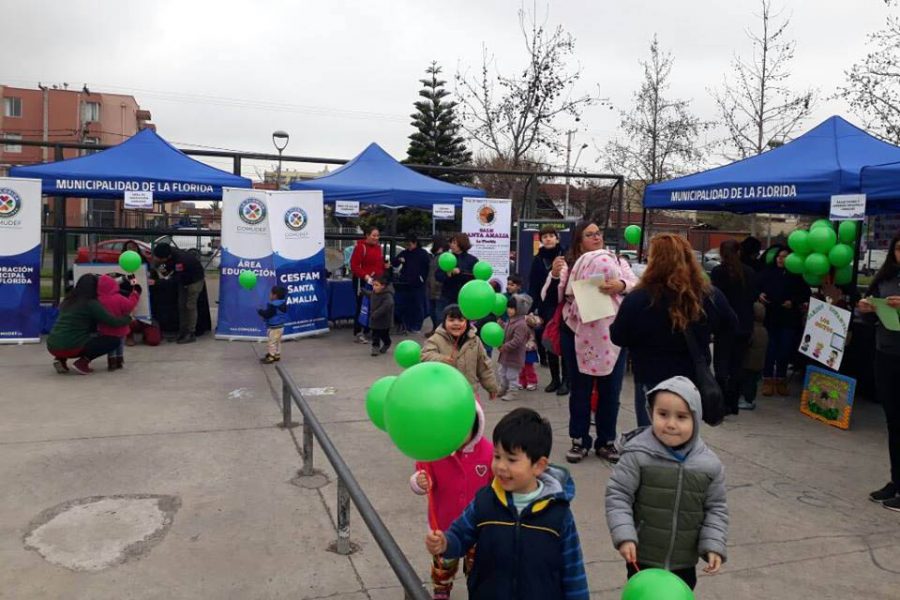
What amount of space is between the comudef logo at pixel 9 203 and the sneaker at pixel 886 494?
10.7m

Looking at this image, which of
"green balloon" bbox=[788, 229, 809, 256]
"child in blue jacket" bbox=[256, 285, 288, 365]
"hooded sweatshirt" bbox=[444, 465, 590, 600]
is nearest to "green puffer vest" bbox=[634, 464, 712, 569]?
"hooded sweatshirt" bbox=[444, 465, 590, 600]

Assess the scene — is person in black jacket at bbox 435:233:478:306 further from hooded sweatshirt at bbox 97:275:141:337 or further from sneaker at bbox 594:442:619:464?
hooded sweatshirt at bbox 97:275:141:337

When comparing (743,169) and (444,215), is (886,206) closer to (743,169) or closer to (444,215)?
(743,169)

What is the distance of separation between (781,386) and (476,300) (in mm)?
4954

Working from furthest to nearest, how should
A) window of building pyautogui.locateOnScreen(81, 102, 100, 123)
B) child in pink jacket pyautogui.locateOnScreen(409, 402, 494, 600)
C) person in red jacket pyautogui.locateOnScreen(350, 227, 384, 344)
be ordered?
window of building pyautogui.locateOnScreen(81, 102, 100, 123) < person in red jacket pyautogui.locateOnScreen(350, 227, 384, 344) < child in pink jacket pyautogui.locateOnScreen(409, 402, 494, 600)

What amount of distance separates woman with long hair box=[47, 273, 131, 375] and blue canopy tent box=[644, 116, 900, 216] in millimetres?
7066

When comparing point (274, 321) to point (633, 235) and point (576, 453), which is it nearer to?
point (576, 453)

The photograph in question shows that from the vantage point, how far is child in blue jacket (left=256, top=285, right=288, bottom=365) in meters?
8.91

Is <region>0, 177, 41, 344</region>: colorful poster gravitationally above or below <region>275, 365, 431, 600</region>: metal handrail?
above

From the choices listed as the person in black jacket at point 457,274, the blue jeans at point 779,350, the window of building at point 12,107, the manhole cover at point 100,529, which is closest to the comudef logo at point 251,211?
the person in black jacket at point 457,274

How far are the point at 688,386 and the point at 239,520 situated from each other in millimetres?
2926

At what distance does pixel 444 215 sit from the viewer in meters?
11.8

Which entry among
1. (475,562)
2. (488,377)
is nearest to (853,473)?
(488,377)

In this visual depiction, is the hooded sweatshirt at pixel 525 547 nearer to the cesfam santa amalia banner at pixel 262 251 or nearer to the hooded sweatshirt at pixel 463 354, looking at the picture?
the hooded sweatshirt at pixel 463 354
